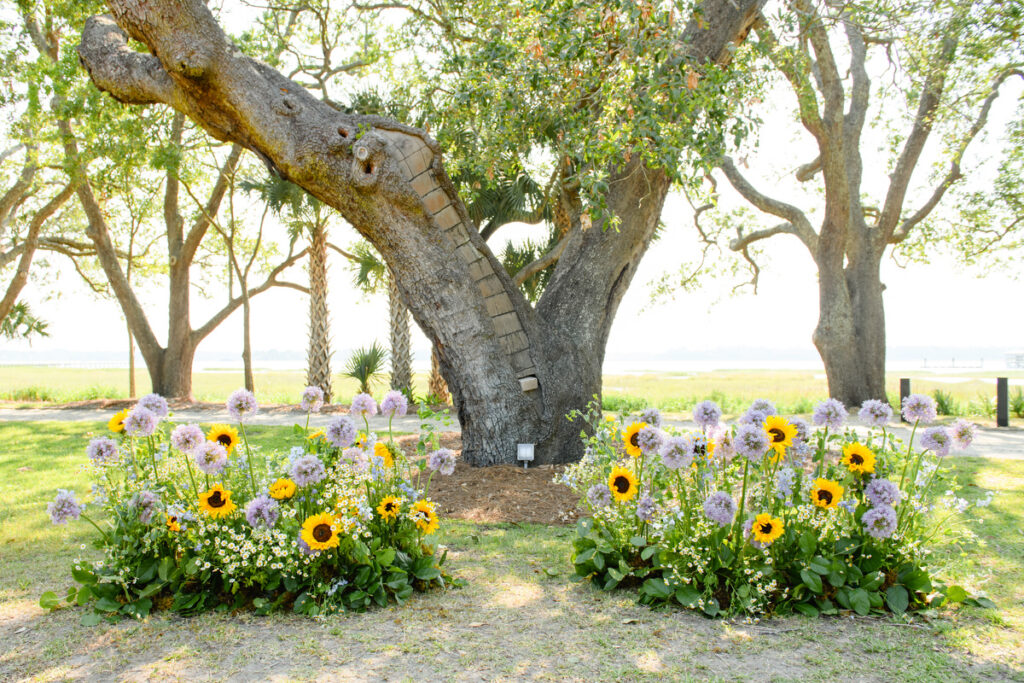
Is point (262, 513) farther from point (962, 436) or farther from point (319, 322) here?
point (319, 322)

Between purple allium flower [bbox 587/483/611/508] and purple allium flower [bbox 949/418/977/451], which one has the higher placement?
purple allium flower [bbox 949/418/977/451]

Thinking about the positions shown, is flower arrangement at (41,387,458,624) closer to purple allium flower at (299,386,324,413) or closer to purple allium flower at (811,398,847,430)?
purple allium flower at (299,386,324,413)

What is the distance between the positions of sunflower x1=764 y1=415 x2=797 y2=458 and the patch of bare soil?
2.00m

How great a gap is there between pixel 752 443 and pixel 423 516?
1.54 meters

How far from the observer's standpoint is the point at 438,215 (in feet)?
20.2

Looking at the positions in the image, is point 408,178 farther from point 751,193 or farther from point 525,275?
point 751,193

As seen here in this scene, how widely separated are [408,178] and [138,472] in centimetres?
342

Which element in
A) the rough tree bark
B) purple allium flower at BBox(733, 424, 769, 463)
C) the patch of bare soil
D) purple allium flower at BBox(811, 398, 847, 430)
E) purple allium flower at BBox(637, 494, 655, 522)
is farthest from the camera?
the rough tree bark

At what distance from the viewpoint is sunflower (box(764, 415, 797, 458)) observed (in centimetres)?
311

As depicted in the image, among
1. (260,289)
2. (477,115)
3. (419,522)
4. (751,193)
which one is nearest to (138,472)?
(419,522)

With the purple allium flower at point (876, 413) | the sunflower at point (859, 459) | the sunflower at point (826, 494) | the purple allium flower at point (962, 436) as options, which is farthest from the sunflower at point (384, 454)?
the purple allium flower at point (962, 436)

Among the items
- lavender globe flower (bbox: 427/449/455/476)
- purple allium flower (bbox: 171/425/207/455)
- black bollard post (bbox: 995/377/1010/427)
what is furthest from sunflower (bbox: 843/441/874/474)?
black bollard post (bbox: 995/377/1010/427)

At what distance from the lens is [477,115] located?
649 centimetres

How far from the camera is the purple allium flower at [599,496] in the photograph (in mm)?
3516
